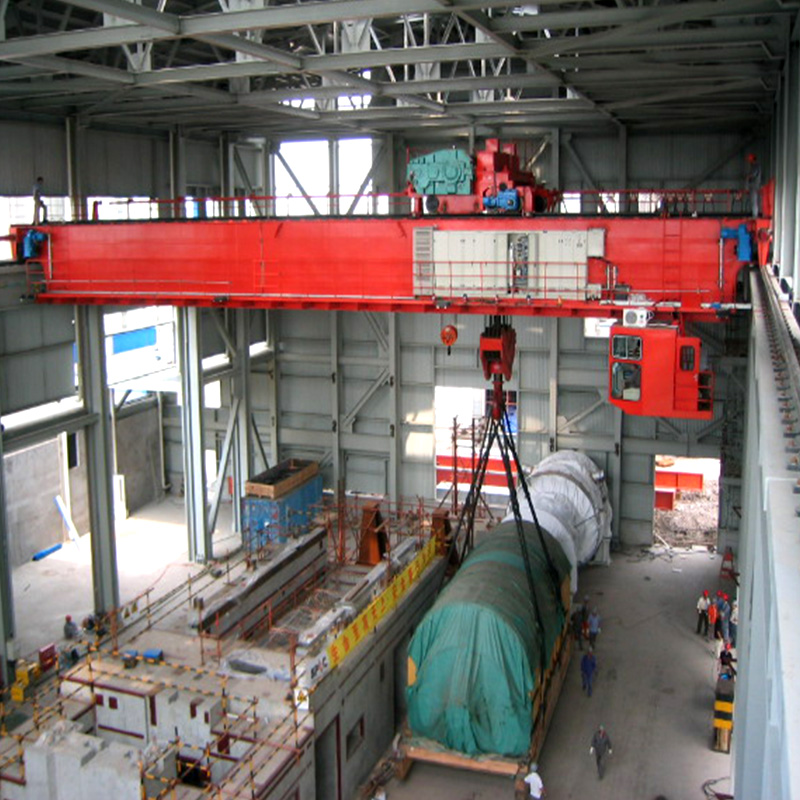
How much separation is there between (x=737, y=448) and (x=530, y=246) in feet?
29.8

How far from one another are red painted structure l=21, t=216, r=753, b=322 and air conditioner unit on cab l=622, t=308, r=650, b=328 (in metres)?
0.75

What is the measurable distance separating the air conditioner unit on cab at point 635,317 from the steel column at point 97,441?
11.3 meters

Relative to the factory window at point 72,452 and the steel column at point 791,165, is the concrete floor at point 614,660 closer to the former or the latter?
the factory window at point 72,452

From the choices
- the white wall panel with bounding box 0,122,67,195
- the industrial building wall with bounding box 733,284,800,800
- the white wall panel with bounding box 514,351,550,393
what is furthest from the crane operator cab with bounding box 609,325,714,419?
the white wall panel with bounding box 0,122,67,195

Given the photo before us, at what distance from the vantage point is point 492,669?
13883 mm

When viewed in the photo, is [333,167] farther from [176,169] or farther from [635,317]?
[635,317]

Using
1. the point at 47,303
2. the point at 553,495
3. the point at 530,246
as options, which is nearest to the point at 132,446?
the point at 47,303

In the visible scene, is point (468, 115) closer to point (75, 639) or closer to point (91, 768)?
point (75, 639)

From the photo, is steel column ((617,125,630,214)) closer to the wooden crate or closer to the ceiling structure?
the ceiling structure

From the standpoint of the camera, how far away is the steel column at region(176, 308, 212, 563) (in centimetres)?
2242

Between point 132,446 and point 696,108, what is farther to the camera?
point 132,446

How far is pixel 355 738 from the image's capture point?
1436cm

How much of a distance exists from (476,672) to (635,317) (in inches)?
251

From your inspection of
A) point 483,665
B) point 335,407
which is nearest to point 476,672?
point 483,665
